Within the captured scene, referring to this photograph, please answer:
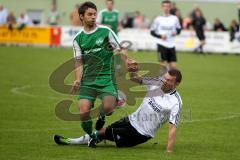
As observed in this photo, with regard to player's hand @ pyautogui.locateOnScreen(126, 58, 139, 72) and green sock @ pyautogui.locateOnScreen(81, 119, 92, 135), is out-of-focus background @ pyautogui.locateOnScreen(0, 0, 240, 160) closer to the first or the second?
green sock @ pyautogui.locateOnScreen(81, 119, 92, 135)

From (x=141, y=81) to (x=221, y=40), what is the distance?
2630cm

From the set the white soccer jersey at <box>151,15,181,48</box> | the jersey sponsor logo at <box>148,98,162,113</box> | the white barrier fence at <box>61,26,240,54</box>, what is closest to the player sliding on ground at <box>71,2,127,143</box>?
the jersey sponsor logo at <box>148,98,162,113</box>

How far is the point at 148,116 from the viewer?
11297 millimetres

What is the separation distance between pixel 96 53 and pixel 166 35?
12.1 m

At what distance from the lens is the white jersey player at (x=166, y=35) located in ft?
77.4

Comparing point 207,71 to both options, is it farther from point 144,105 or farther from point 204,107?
point 144,105

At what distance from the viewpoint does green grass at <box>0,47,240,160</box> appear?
Result: 11.0 metres

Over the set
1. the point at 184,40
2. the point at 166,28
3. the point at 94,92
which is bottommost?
the point at 184,40

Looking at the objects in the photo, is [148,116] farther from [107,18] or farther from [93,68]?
[107,18]

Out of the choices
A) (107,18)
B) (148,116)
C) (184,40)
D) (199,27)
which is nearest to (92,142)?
(148,116)

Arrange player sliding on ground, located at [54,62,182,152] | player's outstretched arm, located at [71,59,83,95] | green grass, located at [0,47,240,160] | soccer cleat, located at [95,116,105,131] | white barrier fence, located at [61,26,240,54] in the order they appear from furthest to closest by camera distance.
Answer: white barrier fence, located at [61,26,240,54] → soccer cleat, located at [95,116,105,131] → player's outstretched arm, located at [71,59,83,95] → player sliding on ground, located at [54,62,182,152] → green grass, located at [0,47,240,160]

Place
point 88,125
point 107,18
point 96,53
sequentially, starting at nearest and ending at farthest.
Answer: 1. point 88,125
2. point 96,53
3. point 107,18

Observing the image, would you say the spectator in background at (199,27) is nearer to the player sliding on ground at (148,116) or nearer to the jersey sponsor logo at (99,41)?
the jersey sponsor logo at (99,41)

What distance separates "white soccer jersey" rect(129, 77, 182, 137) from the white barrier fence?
26.1m
